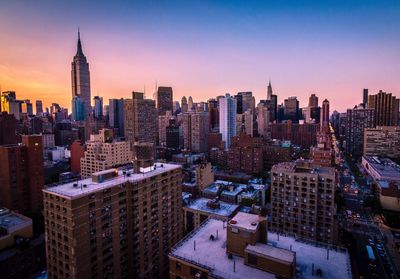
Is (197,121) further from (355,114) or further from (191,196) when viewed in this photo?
(355,114)

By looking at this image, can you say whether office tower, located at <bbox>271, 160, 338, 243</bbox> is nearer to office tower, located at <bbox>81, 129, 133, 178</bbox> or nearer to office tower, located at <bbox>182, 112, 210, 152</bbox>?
office tower, located at <bbox>81, 129, 133, 178</bbox>

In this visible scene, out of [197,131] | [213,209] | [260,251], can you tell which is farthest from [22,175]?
[197,131]

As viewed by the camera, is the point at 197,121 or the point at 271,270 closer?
the point at 271,270

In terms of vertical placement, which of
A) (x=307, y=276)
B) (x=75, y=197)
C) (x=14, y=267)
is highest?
(x=75, y=197)

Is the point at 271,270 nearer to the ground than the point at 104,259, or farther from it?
farther from it

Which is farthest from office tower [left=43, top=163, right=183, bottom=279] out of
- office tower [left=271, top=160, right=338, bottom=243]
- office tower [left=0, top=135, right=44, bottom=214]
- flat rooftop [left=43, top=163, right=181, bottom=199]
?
office tower [left=0, top=135, right=44, bottom=214]

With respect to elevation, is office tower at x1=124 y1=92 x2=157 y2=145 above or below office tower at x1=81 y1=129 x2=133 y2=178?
above

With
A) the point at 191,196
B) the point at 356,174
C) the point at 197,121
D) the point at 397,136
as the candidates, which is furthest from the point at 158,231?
the point at 397,136
